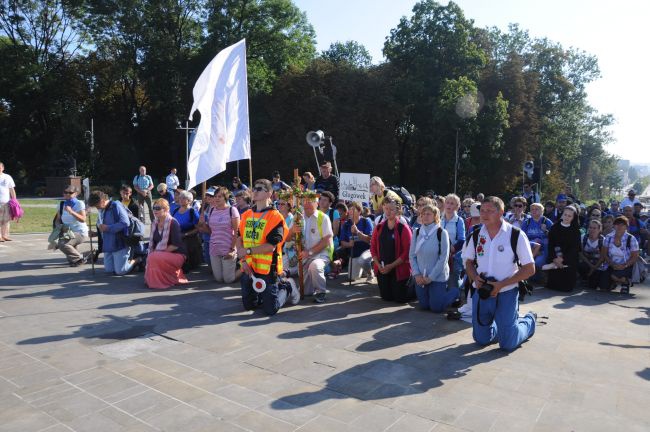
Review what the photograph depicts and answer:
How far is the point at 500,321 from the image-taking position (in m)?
5.35

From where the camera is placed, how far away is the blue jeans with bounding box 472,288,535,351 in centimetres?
533

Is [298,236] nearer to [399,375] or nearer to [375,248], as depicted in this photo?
[375,248]

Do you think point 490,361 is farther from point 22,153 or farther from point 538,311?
point 22,153

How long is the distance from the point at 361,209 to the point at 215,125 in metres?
3.22

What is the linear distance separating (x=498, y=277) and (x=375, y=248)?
2.62 metres

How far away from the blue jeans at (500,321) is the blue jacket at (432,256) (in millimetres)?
1344

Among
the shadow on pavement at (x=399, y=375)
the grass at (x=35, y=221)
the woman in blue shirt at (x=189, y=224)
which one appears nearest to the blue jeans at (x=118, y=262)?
the woman in blue shirt at (x=189, y=224)

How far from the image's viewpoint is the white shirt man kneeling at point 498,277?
526 centimetres

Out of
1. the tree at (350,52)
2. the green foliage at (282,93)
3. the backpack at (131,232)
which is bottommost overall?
the backpack at (131,232)

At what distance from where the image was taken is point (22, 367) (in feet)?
15.8

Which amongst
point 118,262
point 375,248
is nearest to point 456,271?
point 375,248

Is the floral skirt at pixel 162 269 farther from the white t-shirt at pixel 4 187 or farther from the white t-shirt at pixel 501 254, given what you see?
the white t-shirt at pixel 4 187

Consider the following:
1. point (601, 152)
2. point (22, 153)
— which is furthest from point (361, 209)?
point (601, 152)

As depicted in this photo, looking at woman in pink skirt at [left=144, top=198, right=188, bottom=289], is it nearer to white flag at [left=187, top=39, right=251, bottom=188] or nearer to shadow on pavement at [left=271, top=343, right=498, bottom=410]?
white flag at [left=187, top=39, right=251, bottom=188]
